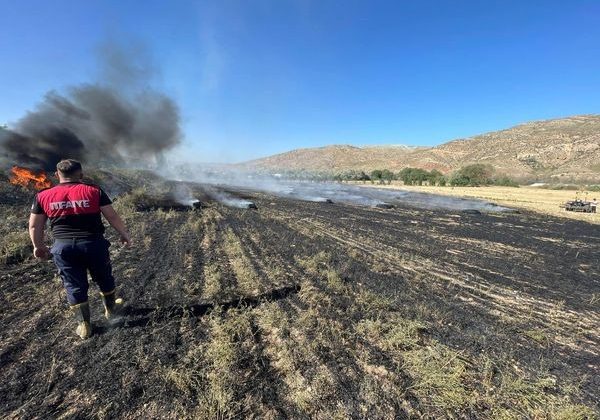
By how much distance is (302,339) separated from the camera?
4.24 meters

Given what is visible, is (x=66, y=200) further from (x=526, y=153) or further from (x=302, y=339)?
(x=526, y=153)

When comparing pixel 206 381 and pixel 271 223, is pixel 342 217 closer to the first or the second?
pixel 271 223

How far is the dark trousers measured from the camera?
3816mm

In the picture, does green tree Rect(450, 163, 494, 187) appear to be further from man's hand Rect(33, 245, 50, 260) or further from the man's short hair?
man's hand Rect(33, 245, 50, 260)

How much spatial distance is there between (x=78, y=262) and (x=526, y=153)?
89035 mm

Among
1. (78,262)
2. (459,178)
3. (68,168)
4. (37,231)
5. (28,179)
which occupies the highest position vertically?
(68,168)

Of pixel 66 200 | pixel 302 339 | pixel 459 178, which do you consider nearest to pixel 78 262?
pixel 66 200

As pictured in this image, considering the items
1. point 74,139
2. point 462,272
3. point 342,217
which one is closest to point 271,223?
point 342,217

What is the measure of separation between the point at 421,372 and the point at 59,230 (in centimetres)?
456

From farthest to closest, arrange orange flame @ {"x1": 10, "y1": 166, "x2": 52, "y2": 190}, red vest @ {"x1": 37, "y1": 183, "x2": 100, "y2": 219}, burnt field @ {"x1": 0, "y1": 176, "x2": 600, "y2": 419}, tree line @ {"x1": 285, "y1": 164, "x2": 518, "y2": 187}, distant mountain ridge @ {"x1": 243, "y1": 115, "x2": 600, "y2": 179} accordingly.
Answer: distant mountain ridge @ {"x1": 243, "y1": 115, "x2": 600, "y2": 179}, tree line @ {"x1": 285, "y1": 164, "x2": 518, "y2": 187}, orange flame @ {"x1": 10, "y1": 166, "x2": 52, "y2": 190}, red vest @ {"x1": 37, "y1": 183, "x2": 100, "y2": 219}, burnt field @ {"x1": 0, "y1": 176, "x2": 600, "y2": 419}

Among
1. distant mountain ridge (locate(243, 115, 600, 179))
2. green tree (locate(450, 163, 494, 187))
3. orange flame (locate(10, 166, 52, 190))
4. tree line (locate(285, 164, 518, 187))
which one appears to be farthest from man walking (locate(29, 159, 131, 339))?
distant mountain ridge (locate(243, 115, 600, 179))

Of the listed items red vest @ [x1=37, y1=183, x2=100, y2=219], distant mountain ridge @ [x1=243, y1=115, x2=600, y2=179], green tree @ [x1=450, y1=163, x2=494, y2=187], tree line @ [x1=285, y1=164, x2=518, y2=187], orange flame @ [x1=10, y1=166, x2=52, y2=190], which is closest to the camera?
red vest @ [x1=37, y1=183, x2=100, y2=219]

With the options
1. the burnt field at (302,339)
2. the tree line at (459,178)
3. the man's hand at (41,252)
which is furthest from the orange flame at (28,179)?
the tree line at (459,178)

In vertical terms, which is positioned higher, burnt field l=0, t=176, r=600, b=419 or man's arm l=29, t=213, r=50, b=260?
man's arm l=29, t=213, r=50, b=260
